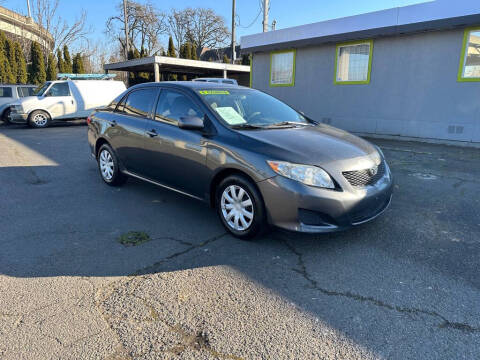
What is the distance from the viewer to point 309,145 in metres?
3.72

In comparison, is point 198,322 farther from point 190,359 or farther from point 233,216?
point 233,216

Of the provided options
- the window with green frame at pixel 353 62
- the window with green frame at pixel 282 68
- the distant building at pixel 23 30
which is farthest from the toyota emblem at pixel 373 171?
the distant building at pixel 23 30

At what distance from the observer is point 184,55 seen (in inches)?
1300

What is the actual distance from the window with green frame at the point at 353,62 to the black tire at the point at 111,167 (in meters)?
8.77

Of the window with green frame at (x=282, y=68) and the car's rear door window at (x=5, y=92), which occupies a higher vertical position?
the window with green frame at (x=282, y=68)

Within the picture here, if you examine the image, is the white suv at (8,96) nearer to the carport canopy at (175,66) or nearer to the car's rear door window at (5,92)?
the car's rear door window at (5,92)

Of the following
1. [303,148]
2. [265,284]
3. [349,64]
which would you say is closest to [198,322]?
[265,284]

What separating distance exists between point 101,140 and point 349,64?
9.01m

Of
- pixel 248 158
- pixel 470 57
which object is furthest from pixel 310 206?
pixel 470 57

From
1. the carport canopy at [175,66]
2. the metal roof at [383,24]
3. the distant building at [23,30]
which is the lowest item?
the carport canopy at [175,66]

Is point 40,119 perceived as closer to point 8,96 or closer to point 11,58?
point 8,96

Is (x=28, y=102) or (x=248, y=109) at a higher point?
(x=248, y=109)

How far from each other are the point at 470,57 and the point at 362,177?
816 centimetres

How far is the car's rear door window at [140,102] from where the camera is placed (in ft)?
16.1
